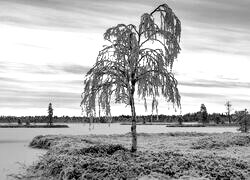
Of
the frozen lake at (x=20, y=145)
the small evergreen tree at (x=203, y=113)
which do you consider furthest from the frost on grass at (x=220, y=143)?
the small evergreen tree at (x=203, y=113)

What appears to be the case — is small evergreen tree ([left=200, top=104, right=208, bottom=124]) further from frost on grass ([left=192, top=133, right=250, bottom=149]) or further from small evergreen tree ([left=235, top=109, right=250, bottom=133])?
frost on grass ([left=192, top=133, right=250, bottom=149])

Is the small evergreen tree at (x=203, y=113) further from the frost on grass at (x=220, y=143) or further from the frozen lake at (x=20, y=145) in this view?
the frost on grass at (x=220, y=143)

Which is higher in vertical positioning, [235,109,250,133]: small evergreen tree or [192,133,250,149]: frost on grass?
[235,109,250,133]: small evergreen tree

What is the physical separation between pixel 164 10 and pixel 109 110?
6.80 metres

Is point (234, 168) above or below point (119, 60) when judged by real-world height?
below

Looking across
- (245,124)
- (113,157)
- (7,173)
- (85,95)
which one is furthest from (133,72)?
(245,124)

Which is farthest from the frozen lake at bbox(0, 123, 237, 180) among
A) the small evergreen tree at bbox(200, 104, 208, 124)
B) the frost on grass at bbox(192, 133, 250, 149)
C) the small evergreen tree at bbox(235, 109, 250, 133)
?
the small evergreen tree at bbox(200, 104, 208, 124)

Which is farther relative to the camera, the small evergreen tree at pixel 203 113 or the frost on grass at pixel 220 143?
the small evergreen tree at pixel 203 113

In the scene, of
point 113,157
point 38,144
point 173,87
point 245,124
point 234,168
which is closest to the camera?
point 234,168

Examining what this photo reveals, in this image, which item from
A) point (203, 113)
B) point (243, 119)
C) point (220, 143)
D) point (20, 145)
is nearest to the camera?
point (220, 143)

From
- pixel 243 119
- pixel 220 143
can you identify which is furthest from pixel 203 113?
pixel 220 143

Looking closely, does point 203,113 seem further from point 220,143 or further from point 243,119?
point 220,143

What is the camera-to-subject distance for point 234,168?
22.2 m

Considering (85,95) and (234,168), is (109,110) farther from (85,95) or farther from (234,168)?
(234,168)
